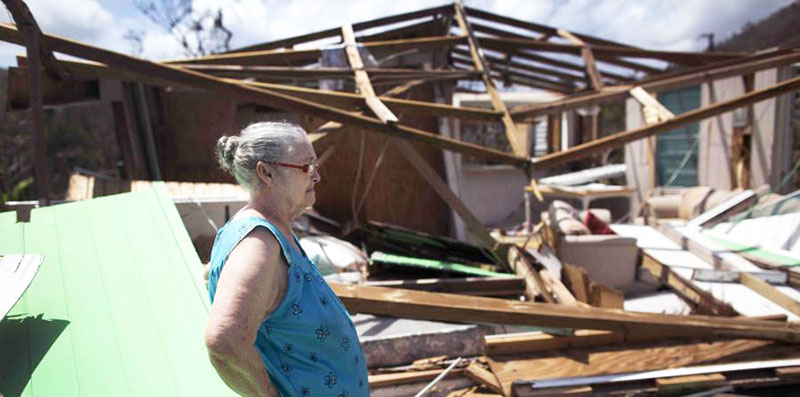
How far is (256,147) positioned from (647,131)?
4.22 meters

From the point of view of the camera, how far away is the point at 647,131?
484 centimetres

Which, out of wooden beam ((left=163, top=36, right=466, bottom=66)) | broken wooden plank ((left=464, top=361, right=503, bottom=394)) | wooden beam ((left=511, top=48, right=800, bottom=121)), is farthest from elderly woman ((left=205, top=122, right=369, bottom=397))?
wooden beam ((left=163, top=36, right=466, bottom=66))

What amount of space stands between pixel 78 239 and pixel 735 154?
9.75 meters

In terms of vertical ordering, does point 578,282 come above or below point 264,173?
below

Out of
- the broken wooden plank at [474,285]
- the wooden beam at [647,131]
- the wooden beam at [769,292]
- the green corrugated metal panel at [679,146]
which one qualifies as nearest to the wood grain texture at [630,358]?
the wooden beam at [769,292]

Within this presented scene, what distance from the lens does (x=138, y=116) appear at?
7.38 m

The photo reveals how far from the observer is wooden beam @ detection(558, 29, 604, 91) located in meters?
6.91

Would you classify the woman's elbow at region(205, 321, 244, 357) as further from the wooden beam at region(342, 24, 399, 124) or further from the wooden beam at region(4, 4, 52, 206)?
the wooden beam at region(342, 24, 399, 124)

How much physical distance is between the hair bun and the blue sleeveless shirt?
0.21 m

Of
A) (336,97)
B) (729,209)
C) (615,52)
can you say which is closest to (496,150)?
(336,97)

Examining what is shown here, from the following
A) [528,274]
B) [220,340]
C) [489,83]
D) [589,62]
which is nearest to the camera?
[220,340]

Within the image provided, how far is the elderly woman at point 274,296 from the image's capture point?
1349 mm

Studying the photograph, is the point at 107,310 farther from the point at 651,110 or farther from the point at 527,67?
the point at 527,67

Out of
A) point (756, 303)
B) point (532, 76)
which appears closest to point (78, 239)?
point (756, 303)
